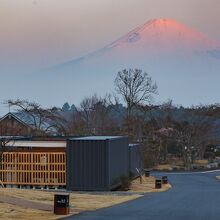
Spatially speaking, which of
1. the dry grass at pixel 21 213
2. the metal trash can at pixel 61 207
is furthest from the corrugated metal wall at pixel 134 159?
the metal trash can at pixel 61 207

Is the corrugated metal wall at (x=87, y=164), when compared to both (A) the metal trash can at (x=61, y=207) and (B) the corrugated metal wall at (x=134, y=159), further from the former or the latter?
(B) the corrugated metal wall at (x=134, y=159)

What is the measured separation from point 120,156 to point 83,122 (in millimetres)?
48809

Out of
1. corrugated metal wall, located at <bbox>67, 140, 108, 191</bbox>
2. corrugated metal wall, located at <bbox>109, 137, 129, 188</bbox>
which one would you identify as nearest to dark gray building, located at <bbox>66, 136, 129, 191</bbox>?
corrugated metal wall, located at <bbox>67, 140, 108, 191</bbox>

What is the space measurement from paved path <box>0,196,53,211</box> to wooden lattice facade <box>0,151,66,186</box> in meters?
10.7

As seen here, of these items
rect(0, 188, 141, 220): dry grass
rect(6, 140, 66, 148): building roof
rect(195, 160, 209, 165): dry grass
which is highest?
rect(6, 140, 66, 148): building roof

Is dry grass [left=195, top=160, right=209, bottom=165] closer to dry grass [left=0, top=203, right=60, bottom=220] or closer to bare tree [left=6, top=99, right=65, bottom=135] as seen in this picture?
bare tree [left=6, top=99, right=65, bottom=135]

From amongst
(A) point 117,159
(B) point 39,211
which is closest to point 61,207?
(B) point 39,211

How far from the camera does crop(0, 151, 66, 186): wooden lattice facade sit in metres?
34.2

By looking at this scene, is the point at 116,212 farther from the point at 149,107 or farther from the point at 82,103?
the point at 82,103

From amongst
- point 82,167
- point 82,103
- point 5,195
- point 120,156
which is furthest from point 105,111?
point 5,195

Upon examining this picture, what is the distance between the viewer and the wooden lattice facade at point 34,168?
112 ft

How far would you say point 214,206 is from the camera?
77.2 feet

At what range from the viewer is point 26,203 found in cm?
2214

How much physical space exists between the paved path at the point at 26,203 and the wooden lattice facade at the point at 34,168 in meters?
10.7
